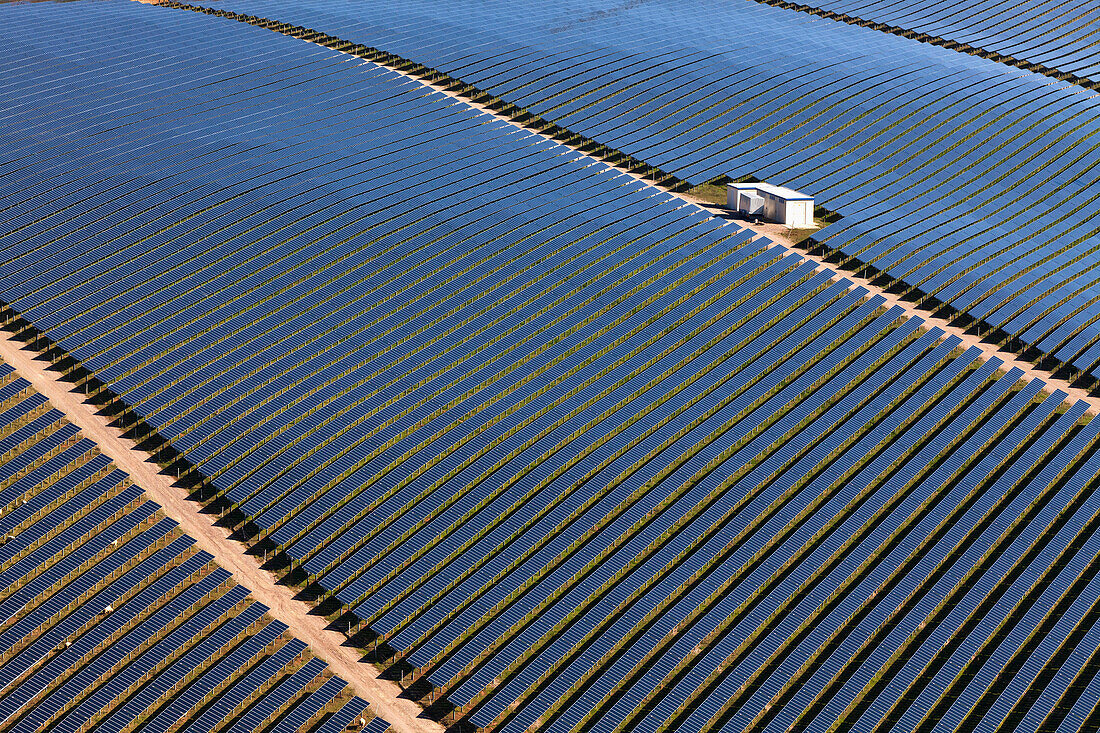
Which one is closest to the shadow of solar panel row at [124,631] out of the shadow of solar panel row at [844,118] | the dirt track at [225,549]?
the dirt track at [225,549]

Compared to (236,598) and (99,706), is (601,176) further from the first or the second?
(99,706)

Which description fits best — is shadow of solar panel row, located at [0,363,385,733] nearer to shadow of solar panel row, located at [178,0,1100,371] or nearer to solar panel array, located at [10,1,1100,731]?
solar panel array, located at [10,1,1100,731]

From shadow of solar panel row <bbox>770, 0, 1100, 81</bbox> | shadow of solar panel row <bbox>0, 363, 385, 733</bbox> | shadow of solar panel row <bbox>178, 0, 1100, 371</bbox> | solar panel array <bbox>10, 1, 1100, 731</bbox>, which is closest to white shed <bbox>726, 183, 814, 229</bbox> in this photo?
shadow of solar panel row <bbox>178, 0, 1100, 371</bbox>

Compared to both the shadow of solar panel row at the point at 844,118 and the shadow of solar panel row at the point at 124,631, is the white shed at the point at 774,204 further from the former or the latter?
the shadow of solar panel row at the point at 124,631

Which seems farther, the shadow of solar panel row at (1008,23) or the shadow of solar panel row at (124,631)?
the shadow of solar panel row at (1008,23)

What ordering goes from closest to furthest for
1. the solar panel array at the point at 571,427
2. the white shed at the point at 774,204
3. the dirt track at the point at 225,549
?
the dirt track at the point at 225,549 → the solar panel array at the point at 571,427 → the white shed at the point at 774,204

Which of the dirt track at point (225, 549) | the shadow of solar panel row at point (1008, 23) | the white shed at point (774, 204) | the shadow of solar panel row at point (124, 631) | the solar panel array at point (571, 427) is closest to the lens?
the shadow of solar panel row at point (124, 631)
